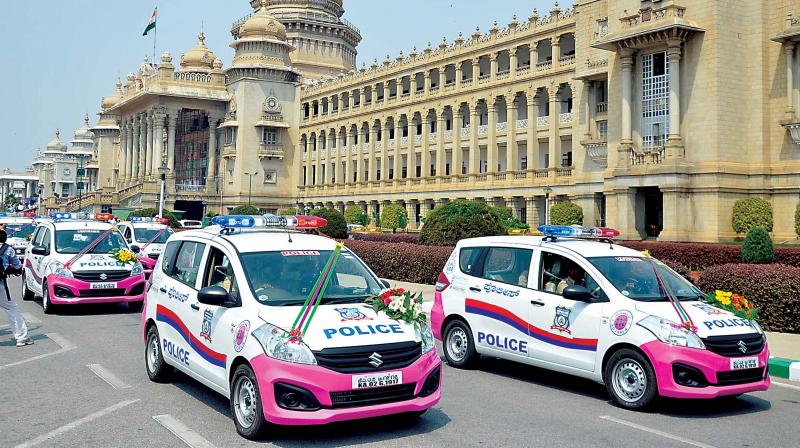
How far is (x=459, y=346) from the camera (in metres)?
10.5

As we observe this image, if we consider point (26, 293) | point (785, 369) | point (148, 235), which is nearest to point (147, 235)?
point (148, 235)

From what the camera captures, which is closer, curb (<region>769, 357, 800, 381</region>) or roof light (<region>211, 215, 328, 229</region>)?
roof light (<region>211, 215, 328, 229</region>)

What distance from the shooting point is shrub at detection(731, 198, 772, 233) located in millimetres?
30750

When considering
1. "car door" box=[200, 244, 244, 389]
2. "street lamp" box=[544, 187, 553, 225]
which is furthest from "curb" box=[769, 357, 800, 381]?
"street lamp" box=[544, 187, 553, 225]

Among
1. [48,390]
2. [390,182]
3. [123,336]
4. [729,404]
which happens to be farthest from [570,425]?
[390,182]

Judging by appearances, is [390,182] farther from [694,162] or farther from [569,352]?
[569,352]

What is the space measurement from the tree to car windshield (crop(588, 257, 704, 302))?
4628cm

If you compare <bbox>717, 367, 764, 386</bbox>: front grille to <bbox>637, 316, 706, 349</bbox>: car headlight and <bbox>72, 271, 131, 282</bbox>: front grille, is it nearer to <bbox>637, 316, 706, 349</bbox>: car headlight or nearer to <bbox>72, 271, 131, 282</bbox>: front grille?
<bbox>637, 316, 706, 349</bbox>: car headlight

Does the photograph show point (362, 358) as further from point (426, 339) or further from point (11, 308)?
point (11, 308)

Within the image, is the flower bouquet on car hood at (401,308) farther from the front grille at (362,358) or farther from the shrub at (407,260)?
the shrub at (407,260)

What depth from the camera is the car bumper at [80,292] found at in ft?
49.3

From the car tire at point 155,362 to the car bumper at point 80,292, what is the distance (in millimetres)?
6668

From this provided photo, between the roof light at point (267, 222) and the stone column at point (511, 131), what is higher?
the stone column at point (511, 131)

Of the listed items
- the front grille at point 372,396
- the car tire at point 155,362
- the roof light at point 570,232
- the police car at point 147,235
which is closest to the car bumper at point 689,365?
the roof light at point 570,232
